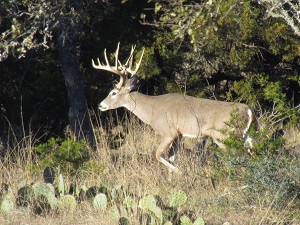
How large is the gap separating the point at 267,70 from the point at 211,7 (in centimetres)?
676

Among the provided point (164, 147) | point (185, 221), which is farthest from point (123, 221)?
point (164, 147)

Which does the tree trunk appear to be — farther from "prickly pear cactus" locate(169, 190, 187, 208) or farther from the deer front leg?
"prickly pear cactus" locate(169, 190, 187, 208)

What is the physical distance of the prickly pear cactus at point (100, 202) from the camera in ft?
21.3

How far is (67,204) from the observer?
6.67 meters

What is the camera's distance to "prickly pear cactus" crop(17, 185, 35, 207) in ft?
22.1

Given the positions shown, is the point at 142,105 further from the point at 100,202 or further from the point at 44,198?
the point at 100,202

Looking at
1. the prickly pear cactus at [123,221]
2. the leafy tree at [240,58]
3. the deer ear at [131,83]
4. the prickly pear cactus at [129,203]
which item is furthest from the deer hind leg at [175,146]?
the prickly pear cactus at [123,221]

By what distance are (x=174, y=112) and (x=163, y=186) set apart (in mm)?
3143

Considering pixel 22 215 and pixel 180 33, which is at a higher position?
pixel 180 33

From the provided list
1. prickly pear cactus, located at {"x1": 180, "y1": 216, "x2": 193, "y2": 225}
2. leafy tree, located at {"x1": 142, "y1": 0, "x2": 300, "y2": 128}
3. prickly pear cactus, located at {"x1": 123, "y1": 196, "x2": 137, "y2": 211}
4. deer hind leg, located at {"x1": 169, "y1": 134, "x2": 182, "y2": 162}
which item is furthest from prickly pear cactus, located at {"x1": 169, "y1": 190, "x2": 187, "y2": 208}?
leafy tree, located at {"x1": 142, "y1": 0, "x2": 300, "y2": 128}

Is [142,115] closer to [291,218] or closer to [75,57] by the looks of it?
[75,57]

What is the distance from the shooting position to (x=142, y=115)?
11.2 m

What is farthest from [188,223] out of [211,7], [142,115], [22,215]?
[142,115]

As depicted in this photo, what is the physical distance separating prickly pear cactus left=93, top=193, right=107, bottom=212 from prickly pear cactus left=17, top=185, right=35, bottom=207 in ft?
2.30
